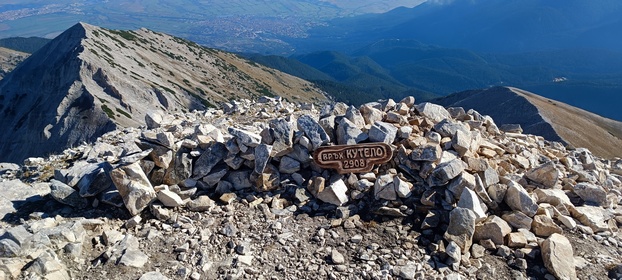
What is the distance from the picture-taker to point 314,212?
35.5ft

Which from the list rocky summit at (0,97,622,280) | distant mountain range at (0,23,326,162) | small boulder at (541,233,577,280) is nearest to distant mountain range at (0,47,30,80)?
distant mountain range at (0,23,326,162)

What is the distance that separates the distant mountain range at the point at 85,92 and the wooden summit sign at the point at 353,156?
122 feet

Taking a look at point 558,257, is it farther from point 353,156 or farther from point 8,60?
point 8,60

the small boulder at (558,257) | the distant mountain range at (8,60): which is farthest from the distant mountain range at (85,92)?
the distant mountain range at (8,60)

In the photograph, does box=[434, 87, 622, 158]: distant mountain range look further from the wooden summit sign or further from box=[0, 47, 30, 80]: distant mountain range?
box=[0, 47, 30, 80]: distant mountain range

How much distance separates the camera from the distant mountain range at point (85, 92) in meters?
49.5

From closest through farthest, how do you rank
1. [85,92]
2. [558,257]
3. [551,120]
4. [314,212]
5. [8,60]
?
1. [558,257]
2. [314,212]
3. [85,92]
4. [551,120]
5. [8,60]

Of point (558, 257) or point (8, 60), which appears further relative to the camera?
point (8, 60)

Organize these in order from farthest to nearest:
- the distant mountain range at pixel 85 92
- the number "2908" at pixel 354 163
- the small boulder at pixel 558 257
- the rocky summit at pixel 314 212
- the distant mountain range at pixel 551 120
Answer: the distant mountain range at pixel 551 120, the distant mountain range at pixel 85 92, the number "2908" at pixel 354 163, the rocky summit at pixel 314 212, the small boulder at pixel 558 257

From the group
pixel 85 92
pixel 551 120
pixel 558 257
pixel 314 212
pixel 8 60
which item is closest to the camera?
pixel 558 257

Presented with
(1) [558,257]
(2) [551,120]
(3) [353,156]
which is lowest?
(2) [551,120]

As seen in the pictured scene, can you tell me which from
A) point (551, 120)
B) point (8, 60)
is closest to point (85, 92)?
point (551, 120)

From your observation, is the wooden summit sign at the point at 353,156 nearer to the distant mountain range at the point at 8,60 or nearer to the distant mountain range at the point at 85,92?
the distant mountain range at the point at 85,92

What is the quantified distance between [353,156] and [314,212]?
1.98m
